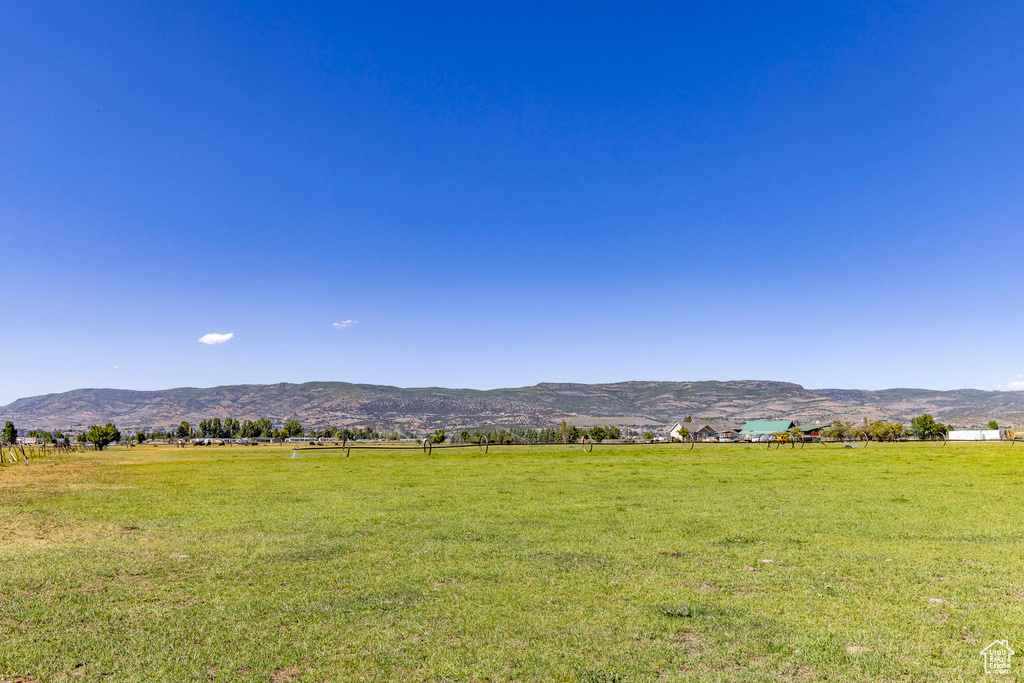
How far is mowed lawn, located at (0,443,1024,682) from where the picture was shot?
255 inches

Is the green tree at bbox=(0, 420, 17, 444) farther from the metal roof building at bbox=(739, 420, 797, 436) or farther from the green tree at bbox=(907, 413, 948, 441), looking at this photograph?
the green tree at bbox=(907, 413, 948, 441)

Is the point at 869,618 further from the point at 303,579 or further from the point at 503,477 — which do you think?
the point at 503,477

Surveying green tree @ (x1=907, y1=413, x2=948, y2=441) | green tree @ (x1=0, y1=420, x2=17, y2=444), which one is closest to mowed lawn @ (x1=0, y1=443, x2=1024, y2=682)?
green tree @ (x1=907, y1=413, x2=948, y2=441)

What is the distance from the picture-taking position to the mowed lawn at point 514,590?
6477 mm

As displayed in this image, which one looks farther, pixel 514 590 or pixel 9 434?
pixel 9 434

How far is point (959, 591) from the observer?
873 centimetres

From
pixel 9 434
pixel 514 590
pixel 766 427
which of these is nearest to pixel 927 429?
pixel 766 427

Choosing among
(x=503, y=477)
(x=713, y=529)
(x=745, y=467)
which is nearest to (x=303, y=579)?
(x=713, y=529)

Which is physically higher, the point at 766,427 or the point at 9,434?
the point at 9,434

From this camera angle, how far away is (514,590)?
920 cm

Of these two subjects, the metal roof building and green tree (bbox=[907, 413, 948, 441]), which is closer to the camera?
green tree (bbox=[907, 413, 948, 441])

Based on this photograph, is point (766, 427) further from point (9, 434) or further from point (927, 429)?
point (9, 434)

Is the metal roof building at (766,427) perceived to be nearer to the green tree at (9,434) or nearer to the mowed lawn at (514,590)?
the mowed lawn at (514,590)

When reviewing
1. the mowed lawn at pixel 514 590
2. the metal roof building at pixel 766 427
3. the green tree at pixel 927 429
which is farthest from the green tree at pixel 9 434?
the green tree at pixel 927 429
